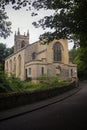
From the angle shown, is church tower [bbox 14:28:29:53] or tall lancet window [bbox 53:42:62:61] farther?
church tower [bbox 14:28:29:53]

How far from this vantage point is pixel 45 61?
66.1 m

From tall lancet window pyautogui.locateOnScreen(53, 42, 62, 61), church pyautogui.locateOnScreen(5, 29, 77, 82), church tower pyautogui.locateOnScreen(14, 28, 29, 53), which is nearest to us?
church pyautogui.locateOnScreen(5, 29, 77, 82)

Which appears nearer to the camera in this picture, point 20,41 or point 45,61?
point 45,61

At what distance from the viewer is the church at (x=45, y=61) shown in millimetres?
64125

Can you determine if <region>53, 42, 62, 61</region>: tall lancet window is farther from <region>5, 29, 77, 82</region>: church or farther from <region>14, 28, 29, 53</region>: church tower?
<region>14, 28, 29, 53</region>: church tower

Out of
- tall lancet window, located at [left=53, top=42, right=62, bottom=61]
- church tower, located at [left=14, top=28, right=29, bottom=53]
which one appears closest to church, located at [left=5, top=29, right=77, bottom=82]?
tall lancet window, located at [left=53, top=42, right=62, bottom=61]

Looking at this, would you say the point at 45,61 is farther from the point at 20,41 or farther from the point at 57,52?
the point at 20,41

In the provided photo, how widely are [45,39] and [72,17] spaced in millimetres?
4684

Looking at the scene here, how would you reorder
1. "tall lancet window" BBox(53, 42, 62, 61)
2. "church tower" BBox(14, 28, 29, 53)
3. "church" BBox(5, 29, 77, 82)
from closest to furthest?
"church" BBox(5, 29, 77, 82) < "tall lancet window" BBox(53, 42, 62, 61) < "church tower" BBox(14, 28, 29, 53)

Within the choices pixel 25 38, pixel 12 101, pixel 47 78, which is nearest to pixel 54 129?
pixel 12 101

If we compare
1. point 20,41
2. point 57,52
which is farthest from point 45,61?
point 20,41

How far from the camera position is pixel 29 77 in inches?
2571

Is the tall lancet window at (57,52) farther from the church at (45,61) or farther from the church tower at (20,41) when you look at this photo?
the church tower at (20,41)

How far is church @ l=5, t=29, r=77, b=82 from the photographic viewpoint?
64.1m
